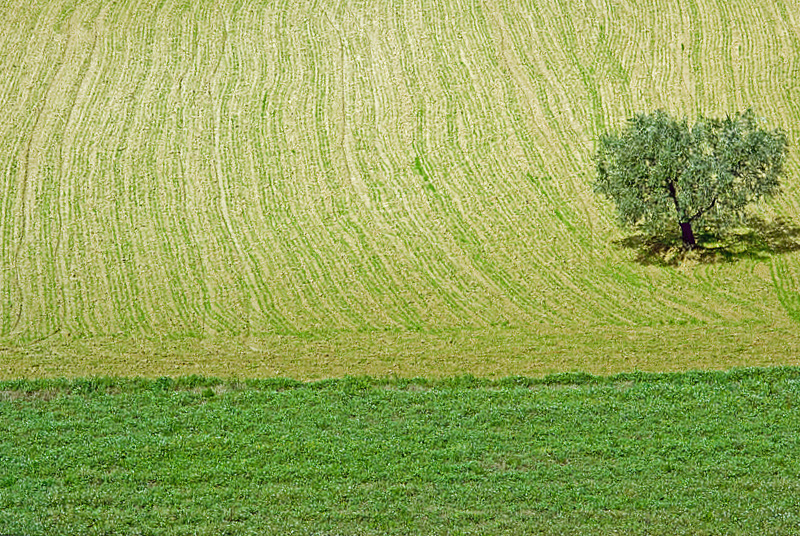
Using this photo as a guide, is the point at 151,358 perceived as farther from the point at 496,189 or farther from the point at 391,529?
the point at 496,189

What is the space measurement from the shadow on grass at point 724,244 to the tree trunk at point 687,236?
21cm

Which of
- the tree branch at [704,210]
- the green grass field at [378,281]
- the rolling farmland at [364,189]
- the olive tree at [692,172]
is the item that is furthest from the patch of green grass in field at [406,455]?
the tree branch at [704,210]

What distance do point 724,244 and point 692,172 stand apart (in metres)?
4.31

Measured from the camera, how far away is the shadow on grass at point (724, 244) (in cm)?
4022

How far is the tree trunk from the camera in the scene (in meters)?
40.5

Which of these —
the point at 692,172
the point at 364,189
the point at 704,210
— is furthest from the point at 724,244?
the point at 364,189

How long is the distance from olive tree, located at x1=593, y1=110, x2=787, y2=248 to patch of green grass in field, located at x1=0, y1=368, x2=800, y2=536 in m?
10.1

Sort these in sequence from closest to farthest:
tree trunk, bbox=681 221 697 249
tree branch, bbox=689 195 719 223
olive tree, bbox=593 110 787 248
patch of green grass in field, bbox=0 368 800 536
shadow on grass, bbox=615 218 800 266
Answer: patch of green grass in field, bbox=0 368 800 536, olive tree, bbox=593 110 787 248, tree branch, bbox=689 195 719 223, shadow on grass, bbox=615 218 800 266, tree trunk, bbox=681 221 697 249

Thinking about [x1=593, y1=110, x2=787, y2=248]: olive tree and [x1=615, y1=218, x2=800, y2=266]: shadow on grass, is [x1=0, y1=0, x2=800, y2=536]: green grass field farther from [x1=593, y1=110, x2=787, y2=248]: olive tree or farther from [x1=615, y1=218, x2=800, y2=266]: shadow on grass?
[x1=593, y1=110, x2=787, y2=248]: olive tree

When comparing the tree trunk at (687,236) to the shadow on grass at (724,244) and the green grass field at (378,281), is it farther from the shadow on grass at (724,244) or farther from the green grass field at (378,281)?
the green grass field at (378,281)

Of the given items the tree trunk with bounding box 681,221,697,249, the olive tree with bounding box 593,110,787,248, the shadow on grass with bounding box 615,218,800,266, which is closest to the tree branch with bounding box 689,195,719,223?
the olive tree with bounding box 593,110,787,248

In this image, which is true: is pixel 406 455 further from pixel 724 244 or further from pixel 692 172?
pixel 724 244

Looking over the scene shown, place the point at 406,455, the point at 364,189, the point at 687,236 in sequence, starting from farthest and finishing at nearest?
the point at 364,189
the point at 687,236
the point at 406,455

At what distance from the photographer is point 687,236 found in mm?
40594
